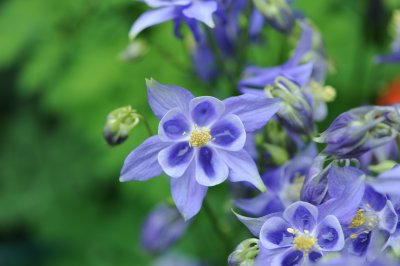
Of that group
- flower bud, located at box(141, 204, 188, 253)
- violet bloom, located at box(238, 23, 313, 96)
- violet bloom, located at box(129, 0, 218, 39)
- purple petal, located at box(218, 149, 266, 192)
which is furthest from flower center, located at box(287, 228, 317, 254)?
flower bud, located at box(141, 204, 188, 253)

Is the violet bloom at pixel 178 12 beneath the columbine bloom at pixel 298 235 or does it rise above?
above

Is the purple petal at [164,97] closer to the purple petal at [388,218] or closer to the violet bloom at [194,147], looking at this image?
the violet bloom at [194,147]

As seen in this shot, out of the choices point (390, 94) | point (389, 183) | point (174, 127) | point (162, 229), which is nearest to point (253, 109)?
point (174, 127)

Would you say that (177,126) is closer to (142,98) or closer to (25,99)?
(142,98)

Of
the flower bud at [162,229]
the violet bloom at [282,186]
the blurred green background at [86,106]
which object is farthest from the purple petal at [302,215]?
the blurred green background at [86,106]

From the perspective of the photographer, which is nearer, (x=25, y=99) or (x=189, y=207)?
(x=189, y=207)

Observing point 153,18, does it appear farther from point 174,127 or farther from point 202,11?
point 174,127

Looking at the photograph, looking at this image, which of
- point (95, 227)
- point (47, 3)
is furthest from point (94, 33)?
point (95, 227)

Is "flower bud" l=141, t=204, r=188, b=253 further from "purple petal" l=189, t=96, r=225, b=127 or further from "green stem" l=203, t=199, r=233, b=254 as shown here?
"purple petal" l=189, t=96, r=225, b=127
